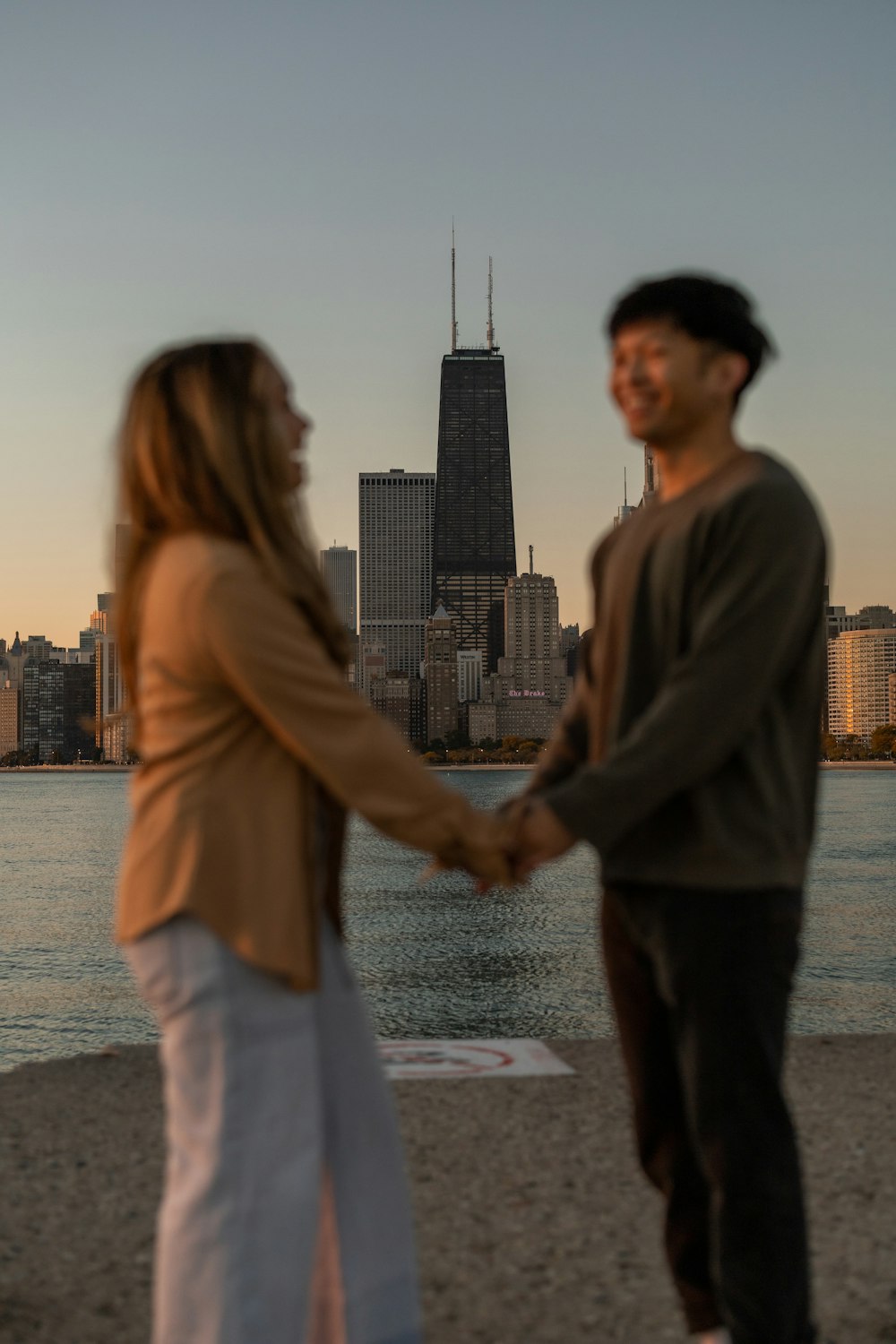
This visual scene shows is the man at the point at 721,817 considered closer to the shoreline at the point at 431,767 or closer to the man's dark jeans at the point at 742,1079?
the man's dark jeans at the point at 742,1079

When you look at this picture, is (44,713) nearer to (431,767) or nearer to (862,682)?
(431,767)

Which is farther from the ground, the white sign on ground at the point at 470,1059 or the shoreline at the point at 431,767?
the white sign on ground at the point at 470,1059

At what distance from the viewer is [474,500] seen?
18700cm

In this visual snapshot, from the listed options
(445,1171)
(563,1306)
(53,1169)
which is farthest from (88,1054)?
(563,1306)

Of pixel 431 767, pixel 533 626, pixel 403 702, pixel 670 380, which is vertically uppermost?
pixel 533 626

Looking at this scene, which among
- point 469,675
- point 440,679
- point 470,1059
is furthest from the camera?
point 469,675

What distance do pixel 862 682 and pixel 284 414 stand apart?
6393 inches

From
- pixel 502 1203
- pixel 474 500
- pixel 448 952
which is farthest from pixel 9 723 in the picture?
pixel 502 1203

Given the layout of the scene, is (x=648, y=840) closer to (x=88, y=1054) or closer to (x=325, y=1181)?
(x=325, y=1181)

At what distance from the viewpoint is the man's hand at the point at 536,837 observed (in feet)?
7.32

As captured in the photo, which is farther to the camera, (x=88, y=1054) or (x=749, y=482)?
(x=88, y=1054)

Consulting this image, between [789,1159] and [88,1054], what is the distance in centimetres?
390

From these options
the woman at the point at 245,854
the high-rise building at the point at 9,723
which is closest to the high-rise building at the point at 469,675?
the high-rise building at the point at 9,723

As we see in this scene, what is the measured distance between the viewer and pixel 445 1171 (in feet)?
12.9
